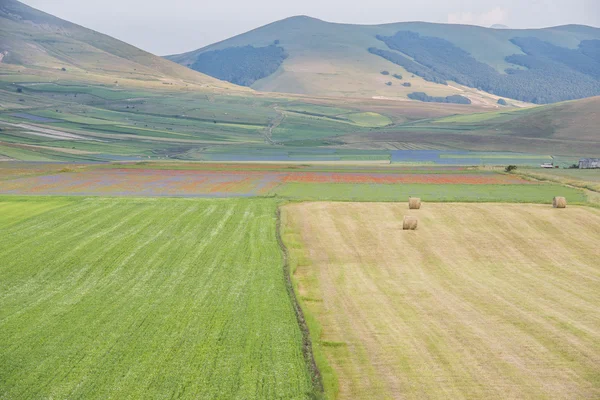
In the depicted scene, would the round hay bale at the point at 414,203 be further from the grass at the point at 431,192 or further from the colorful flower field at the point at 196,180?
the colorful flower field at the point at 196,180

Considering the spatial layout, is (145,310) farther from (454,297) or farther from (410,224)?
(410,224)

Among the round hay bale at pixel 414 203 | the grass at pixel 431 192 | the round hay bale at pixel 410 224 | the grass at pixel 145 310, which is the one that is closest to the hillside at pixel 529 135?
the grass at pixel 431 192

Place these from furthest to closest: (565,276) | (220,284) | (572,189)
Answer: (572,189) < (565,276) < (220,284)

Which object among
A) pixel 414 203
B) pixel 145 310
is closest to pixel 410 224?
pixel 414 203

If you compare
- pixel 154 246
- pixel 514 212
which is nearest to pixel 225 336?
pixel 154 246

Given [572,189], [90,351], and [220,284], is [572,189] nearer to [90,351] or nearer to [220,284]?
[220,284]
